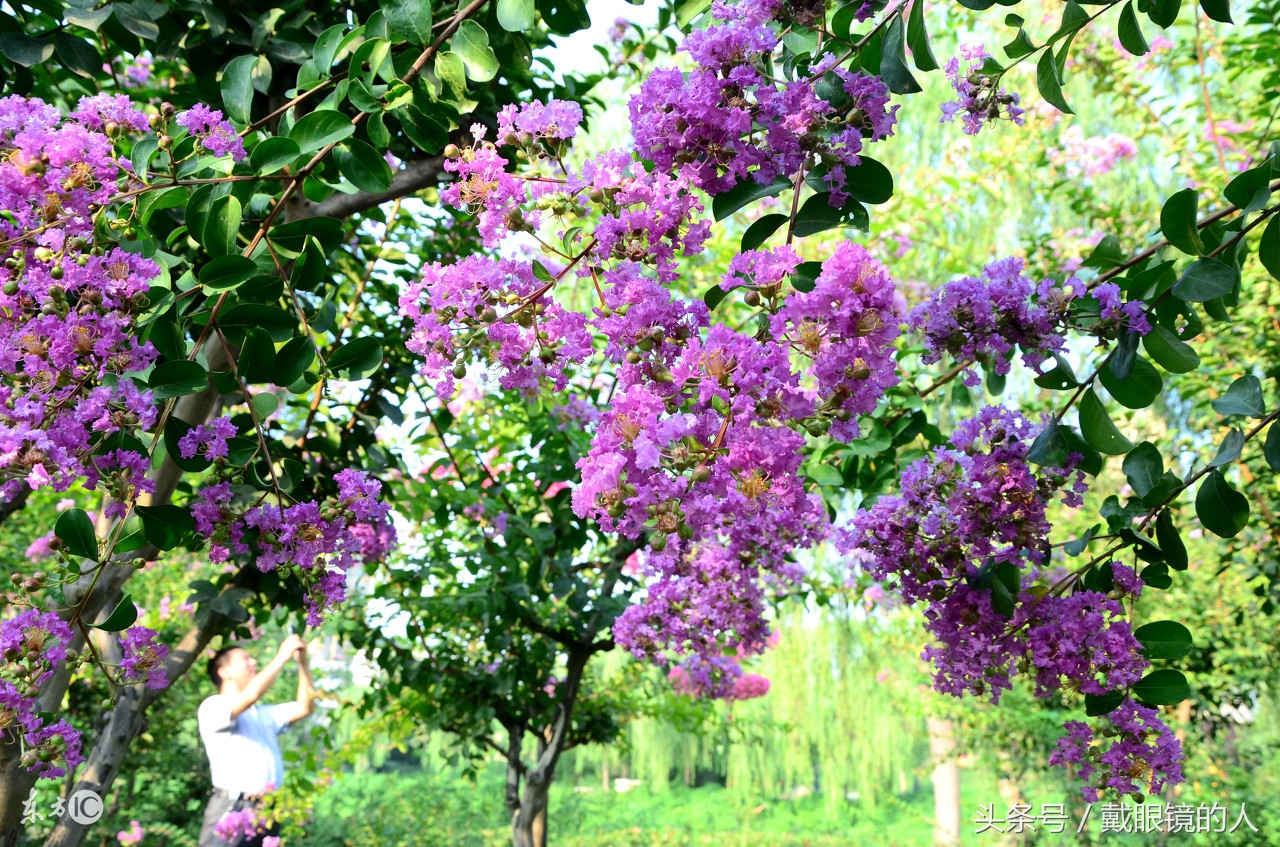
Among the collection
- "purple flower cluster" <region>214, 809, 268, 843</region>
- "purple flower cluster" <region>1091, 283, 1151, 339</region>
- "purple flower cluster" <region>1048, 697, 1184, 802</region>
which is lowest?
"purple flower cluster" <region>214, 809, 268, 843</region>

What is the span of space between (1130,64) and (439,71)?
133 inches

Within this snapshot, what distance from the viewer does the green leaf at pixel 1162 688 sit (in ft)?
3.87

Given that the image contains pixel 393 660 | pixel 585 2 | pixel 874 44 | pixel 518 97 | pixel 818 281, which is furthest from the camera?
pixel 393 660

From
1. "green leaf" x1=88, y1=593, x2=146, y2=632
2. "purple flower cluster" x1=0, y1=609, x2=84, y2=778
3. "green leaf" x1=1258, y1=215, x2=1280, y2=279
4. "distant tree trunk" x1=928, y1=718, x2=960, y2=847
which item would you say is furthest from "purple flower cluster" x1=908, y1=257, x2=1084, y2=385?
"distant tree trunk" x1=928, y1=718, x2=960, y2=847

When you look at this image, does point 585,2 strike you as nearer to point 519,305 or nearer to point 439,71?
point 439,71

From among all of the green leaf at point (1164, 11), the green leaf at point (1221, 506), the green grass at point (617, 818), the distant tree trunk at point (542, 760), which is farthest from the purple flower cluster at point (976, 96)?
the green grass at point (617, 818)

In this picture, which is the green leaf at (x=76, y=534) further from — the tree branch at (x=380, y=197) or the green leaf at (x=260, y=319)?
the tree branch at (x=380, y=197)

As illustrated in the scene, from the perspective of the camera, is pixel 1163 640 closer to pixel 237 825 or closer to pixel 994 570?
pixel 994 570

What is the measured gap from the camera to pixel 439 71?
109cm

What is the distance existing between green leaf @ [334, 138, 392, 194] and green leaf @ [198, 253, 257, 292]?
0.18 meters

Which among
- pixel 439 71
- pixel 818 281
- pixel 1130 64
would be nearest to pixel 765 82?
pixel 818 281

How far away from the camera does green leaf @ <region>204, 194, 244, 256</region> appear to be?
3.26 ft

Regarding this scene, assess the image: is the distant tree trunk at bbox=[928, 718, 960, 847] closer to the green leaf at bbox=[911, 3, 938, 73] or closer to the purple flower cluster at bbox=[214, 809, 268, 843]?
the purple flower cluster at bbox=[214, 809, 268, 843]

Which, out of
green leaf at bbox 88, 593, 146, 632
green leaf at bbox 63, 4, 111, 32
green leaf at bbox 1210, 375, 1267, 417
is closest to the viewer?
green leaf at bbox 88, 593, 146, 632
